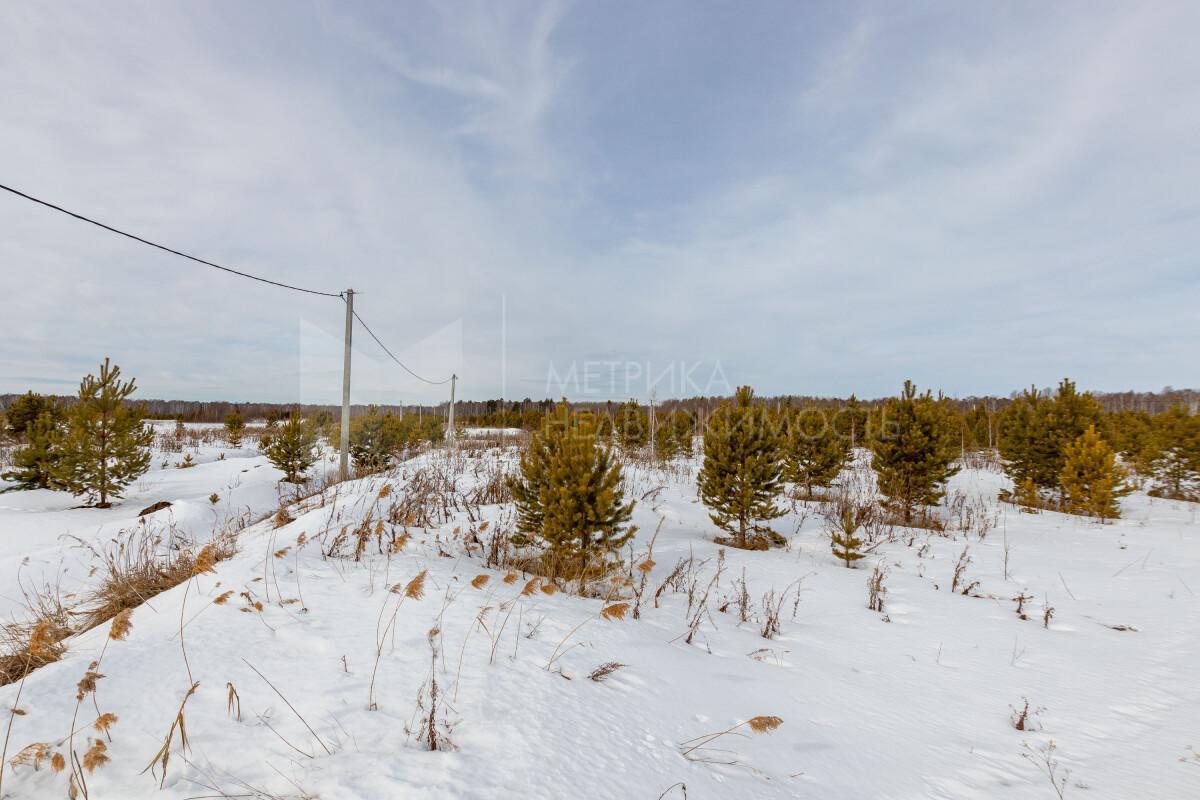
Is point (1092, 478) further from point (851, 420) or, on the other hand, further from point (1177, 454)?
point (851, 420)

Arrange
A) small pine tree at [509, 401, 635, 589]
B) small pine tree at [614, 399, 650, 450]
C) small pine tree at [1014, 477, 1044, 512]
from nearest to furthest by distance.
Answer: small pine tree at [509, 401, 635, 589], small pine tree at [1014, 477, 1044, 512], small pine tree at [614, 399, 650, 450]

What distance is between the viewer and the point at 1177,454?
15430 millimetres

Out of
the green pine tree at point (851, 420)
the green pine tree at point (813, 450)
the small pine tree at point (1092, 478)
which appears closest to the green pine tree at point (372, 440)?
the green pine tree at point (813, 450)

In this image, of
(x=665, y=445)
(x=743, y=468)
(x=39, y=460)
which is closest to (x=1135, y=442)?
(x=665, y=445)

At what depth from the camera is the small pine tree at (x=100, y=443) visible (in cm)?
1156

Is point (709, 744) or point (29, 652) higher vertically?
point (29, 652)

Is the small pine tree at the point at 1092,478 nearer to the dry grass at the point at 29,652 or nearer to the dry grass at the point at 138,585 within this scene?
the dry grass at the point at 138,585

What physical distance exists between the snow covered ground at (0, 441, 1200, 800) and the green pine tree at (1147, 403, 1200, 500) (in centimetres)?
1357

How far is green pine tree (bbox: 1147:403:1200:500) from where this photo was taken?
1482 cm

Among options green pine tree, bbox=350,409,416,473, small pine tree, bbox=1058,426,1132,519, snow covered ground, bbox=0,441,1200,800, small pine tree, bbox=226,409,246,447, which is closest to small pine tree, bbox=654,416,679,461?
green pine tree, bbox=350,409,416,473

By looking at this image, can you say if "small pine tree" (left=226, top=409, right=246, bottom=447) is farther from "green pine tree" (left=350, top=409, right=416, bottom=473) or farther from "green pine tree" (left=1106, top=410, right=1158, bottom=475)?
"green pine tree" (left=1106, top=410, right=1158, bottom=475)

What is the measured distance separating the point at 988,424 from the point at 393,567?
1345 inches

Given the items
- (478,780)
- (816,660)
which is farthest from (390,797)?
(816,660)

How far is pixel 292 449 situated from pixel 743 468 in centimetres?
1397
